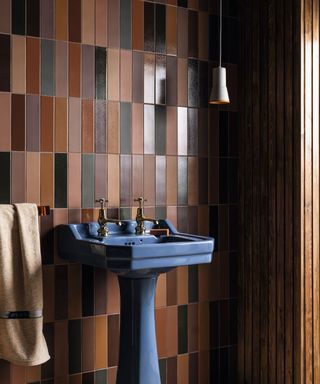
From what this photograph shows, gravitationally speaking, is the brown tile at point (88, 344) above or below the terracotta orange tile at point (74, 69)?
below

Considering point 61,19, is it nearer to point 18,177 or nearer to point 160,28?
point 160,28

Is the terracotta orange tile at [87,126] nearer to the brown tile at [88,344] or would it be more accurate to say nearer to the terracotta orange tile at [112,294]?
the terracotta orange tile at [112,294]

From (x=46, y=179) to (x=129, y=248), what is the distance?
61cm

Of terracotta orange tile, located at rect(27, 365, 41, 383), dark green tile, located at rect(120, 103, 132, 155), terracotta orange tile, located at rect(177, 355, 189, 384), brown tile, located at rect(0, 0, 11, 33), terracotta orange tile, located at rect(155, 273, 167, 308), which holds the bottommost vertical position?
terracotta orange tile, located at rect(177, 355, 189, 384)

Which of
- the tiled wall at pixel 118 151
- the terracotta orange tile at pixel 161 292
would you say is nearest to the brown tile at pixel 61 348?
the tiled wall at pixel 118 151

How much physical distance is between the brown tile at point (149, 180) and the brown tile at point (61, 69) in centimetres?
52

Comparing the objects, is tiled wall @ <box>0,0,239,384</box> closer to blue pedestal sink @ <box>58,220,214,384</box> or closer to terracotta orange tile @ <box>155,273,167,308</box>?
terracotta orange tile @ <box>155,273,167,308</box>

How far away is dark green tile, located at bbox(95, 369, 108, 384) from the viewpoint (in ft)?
9.68

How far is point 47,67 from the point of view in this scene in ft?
9.23

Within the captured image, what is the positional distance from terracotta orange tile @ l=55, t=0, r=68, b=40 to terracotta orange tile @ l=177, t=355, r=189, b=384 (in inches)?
66.5

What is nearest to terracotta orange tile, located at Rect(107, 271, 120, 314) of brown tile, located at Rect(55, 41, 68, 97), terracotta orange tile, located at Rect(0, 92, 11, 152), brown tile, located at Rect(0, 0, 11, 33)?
terracotta orange tile, located at Rect(0, 92, 11, 152)

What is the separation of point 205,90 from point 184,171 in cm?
44

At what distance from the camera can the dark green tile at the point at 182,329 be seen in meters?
3.18

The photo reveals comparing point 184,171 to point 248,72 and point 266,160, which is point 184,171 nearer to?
point 266,160
